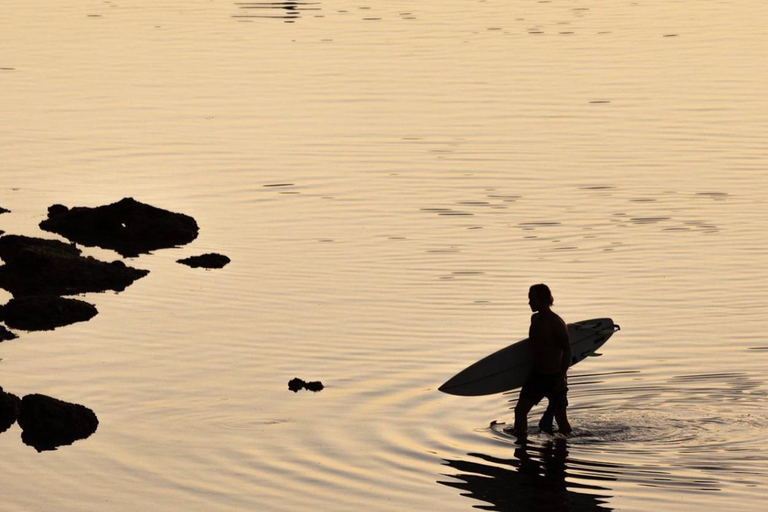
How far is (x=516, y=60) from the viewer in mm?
63094

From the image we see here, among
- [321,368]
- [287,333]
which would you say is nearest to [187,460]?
[321,368]

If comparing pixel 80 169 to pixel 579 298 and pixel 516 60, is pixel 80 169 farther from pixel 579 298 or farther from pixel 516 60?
pixel 516 60

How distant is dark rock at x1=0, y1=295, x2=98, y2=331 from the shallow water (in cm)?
63

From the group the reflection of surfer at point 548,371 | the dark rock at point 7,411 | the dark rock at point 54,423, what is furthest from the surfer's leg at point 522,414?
the dark rock at point 7,411

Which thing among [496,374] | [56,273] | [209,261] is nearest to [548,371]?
[496,374]

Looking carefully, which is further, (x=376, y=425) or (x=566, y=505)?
(x=376, y=425)

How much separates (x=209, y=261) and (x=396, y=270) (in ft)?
11.8

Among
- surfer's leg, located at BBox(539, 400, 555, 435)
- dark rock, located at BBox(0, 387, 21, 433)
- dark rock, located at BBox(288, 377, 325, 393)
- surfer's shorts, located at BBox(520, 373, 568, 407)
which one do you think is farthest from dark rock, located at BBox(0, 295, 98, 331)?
surfer's leg, located at BBox(539, 400, 555, 435)

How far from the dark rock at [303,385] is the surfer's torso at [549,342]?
346 centimetres

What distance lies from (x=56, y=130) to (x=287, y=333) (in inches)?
900

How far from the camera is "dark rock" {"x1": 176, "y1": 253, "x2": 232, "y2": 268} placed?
3173cm

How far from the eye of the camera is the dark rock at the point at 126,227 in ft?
113

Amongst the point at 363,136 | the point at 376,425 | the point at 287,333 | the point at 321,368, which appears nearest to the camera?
the point at 376,425

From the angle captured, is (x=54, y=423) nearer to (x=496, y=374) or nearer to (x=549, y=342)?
(x=496, y=374)
